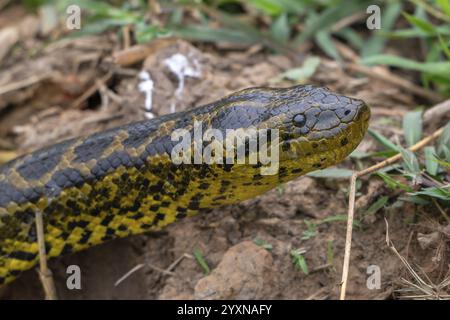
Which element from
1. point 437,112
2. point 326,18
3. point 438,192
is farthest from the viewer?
point 326,18

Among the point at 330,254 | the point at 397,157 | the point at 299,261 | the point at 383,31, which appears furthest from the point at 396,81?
the point at 299,261

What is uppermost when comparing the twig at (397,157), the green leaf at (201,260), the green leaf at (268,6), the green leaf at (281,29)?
the green leaf at (268,6)

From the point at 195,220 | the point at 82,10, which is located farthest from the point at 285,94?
the point at 82,10

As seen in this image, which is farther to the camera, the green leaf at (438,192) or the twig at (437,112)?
the twig at (437,112)

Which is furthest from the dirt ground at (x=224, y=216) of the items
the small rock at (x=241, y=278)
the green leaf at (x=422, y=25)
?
the green leaf at (x=422, y=25)

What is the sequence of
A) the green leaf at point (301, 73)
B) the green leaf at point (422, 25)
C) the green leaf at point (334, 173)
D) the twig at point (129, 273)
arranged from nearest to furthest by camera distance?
1. the green leaf at point (334, 173)
2. the twig at point (129, 273)
3. the green leaf at point (422, 25)
4. the green leaf at point (301, 73)

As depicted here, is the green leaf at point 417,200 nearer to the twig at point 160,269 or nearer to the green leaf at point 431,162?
the green leaf at point 431,162

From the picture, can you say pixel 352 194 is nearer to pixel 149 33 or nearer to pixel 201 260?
pixel 201 260
